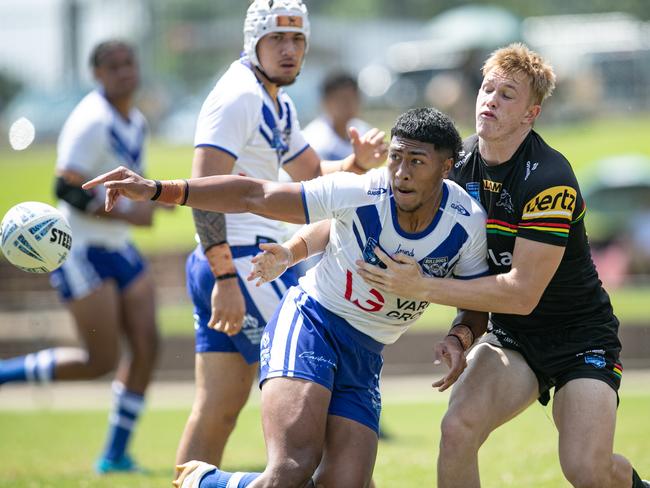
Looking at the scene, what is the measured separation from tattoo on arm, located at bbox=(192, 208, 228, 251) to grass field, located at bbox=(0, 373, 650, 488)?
74.2 inches

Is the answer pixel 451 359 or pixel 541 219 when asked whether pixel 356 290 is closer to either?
pixel 451 359

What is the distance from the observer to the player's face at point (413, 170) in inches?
186

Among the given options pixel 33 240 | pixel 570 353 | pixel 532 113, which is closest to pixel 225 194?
pixel 33 240

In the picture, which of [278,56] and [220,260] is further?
[278,56]

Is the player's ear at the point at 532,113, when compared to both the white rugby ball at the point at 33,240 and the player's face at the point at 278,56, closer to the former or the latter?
the player's face at the point at 278,56

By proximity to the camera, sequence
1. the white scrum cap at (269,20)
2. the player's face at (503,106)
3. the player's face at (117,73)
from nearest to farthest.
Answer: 1. the player's face at (503,106)
2. the white scrum cap at (269,20)
3. the player's face at (117,73)

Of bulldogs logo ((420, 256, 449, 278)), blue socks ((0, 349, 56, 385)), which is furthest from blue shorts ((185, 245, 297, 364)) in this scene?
blue socks ((0, 349, 56, 385))

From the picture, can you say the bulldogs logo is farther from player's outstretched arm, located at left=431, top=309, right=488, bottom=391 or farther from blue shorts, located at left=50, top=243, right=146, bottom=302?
blue shorts, located at left=50, top=243, right=146, bottom=302

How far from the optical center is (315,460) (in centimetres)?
470

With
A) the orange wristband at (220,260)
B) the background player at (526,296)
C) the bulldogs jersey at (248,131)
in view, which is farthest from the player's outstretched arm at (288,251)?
the bulldogs jersey at (248,131)

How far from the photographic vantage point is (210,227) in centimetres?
546

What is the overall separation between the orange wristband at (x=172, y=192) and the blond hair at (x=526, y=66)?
5.06 feet

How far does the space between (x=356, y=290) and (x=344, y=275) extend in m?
0.09

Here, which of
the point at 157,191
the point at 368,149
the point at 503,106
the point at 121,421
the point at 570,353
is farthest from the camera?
the point at 121,421
